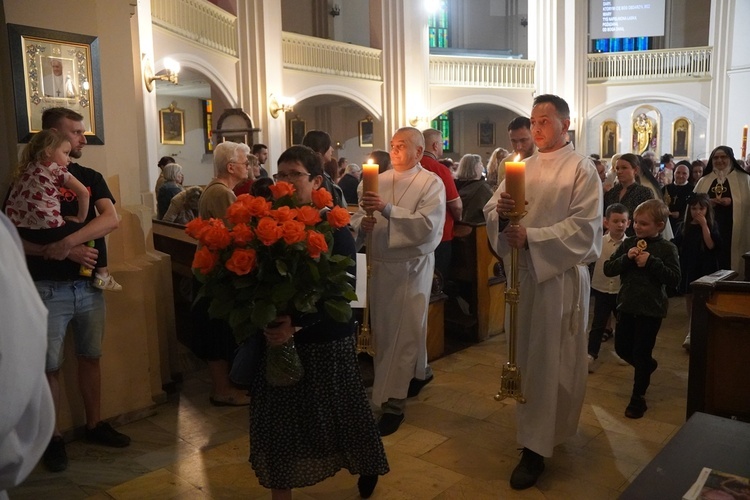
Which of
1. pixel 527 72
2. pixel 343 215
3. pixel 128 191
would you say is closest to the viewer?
pixel 343 215

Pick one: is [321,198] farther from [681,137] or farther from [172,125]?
[681,137]

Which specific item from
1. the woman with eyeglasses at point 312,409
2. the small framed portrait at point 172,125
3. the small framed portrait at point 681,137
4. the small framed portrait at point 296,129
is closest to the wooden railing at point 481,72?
the small framed portrait at point 296,129

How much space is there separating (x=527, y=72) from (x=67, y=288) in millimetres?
16655

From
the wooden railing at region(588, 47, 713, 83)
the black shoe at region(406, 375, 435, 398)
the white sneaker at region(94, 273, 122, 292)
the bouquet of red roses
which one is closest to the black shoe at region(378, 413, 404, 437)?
the black shoe at region(406, 375, 435, 398)

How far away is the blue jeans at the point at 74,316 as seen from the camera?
297 centimetres

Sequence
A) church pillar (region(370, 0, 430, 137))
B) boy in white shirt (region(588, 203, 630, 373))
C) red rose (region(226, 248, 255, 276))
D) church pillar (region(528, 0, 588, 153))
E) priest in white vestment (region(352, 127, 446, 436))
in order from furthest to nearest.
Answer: church pillar (region(528, 0, 588, 153)) → church pillar (region(370, 0, 430, 137)) → boy in white shirt (region(588, 203, 630, 373)) → priest in white vestment (region(352, 127, 446, 436)) → red rose (region(226, 248, 255, 276))

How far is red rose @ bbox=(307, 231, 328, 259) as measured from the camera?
77.9 inches

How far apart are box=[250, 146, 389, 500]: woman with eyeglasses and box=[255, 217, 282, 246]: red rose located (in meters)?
0.34

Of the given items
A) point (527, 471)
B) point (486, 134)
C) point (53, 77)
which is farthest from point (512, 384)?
point (486, 134)

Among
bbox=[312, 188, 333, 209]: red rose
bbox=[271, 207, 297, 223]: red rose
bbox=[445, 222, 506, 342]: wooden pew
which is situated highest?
bbox=[312, 188, 333, 209]: red rose

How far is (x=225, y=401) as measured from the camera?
3.83m

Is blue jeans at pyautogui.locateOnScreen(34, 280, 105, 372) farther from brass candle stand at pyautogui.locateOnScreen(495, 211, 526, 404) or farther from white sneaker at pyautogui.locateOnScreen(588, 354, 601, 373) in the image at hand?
white sneaker at pyautogui.locateOnScreen(588, 354, 601, 373)

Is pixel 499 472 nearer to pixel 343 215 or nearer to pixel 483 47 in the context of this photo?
pixel 343 215

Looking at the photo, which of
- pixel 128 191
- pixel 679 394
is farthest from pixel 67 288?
pixel 679 394
